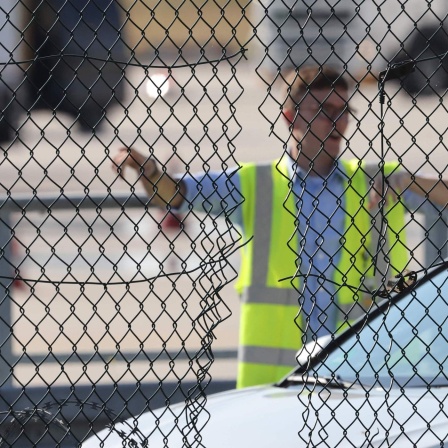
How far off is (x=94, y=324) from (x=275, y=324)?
431 centimetres

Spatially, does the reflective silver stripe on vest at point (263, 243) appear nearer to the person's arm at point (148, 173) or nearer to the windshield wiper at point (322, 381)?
the person's arm at point (148, 173)

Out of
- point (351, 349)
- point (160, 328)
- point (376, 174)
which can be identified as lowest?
point (351, 349)

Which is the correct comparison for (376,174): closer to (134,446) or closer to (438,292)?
(438,292)

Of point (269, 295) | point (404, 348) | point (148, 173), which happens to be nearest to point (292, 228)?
point (269, 295)

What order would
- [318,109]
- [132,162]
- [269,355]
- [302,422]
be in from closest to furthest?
[302,422], [132,162], [318,109], [269,355]

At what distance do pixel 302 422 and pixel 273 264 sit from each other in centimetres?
115

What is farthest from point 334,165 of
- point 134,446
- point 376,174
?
A: point 134,446

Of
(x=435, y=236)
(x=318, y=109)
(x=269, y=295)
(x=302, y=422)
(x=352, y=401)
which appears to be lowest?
(x=302, y=422)

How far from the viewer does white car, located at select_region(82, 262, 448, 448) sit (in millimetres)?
3770

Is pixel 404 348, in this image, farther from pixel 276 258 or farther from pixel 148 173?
pixel 148 173

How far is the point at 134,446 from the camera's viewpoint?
3812 millimetres

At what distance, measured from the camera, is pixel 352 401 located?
4.07 meters

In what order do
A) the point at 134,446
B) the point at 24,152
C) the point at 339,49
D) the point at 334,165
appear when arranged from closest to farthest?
the point at 134,446 → the point at 334,165 → the point at 339,49 → the point at 24,152

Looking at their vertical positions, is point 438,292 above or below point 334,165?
below
